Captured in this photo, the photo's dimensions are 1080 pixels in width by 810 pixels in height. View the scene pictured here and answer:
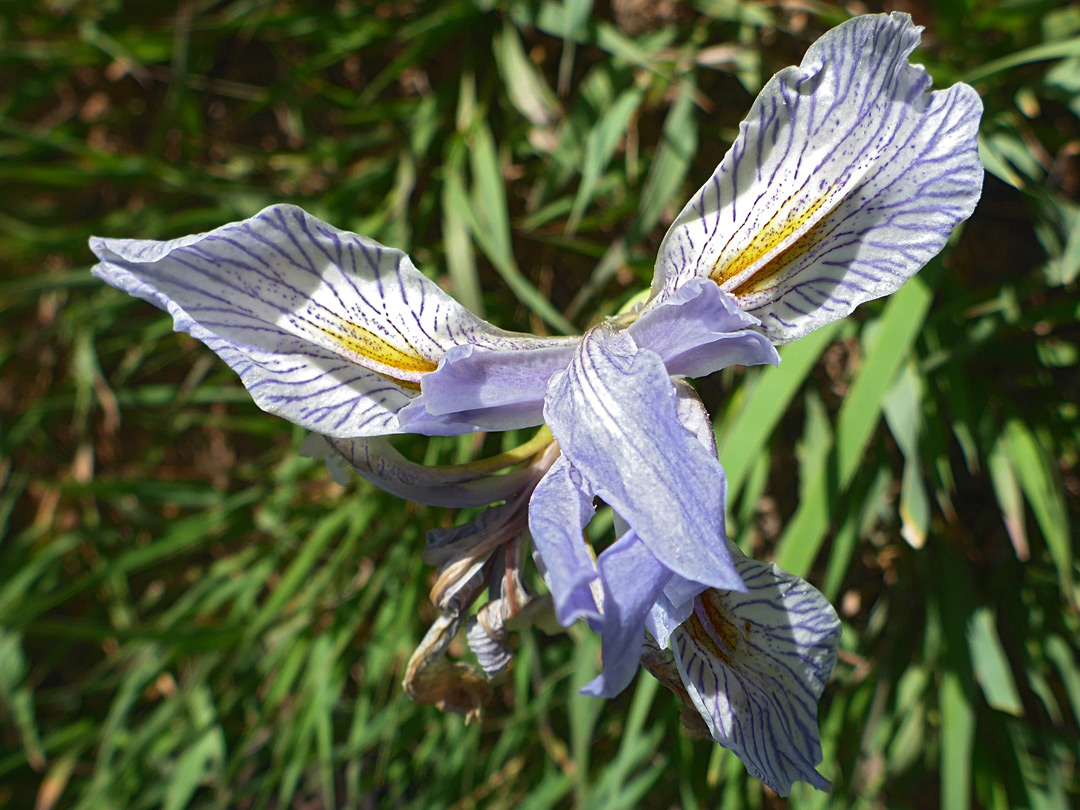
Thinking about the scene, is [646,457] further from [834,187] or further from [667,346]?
[834,187]

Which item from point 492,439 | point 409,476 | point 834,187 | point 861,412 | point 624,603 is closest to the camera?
point 624,603

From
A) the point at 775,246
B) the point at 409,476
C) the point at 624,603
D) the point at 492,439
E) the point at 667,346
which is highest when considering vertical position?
the point at 775,246

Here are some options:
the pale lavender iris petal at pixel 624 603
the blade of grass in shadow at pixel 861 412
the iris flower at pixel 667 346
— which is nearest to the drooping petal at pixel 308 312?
the iris flower at pixel 667 346

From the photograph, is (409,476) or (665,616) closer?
(665,616)

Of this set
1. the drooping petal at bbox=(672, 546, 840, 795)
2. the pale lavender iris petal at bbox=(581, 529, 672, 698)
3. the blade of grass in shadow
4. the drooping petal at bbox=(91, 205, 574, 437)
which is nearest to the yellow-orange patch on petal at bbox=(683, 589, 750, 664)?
the drooping petal at bbox=(672, 546, 840, 795)

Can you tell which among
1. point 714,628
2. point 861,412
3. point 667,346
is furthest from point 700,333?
point 861,412

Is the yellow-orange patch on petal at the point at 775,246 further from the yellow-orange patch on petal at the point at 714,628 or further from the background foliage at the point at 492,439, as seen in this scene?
the background foliage at the point at 492,439
